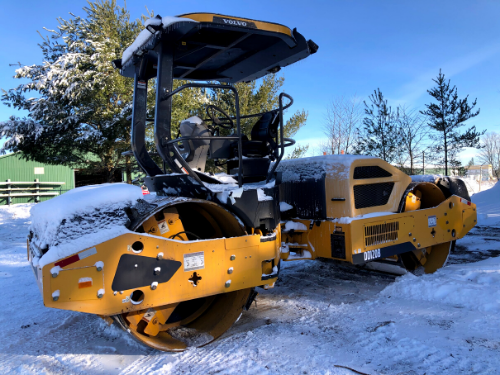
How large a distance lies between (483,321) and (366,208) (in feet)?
5.11

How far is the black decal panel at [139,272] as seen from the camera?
2.52 metres

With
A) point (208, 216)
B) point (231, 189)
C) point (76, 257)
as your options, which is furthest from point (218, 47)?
point (76, 257)

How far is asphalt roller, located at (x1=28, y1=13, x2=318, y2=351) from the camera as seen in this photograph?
2.48m

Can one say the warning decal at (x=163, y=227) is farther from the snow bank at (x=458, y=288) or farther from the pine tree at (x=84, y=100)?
the pine tree at (x=84, y=100)

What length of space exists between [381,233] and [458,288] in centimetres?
101

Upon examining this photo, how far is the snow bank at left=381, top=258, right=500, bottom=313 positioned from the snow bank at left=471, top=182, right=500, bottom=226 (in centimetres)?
672

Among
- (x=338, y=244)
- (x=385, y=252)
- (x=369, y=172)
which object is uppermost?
(x=369, y=172)

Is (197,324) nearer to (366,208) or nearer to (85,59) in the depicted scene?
(366,208)

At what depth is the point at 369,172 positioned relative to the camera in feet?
14.5

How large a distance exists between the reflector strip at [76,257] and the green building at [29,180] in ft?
66.4

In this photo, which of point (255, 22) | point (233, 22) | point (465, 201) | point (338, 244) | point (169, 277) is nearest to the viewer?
point (169, 277)

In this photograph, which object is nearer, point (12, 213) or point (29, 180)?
point (12, 213)

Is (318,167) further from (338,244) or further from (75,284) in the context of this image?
(75,284)

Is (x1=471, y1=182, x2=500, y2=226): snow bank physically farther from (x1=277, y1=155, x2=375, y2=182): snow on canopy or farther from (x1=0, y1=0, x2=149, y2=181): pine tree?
(x1=0, y1=0, x2=149, y2=181): pine tree
